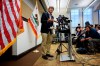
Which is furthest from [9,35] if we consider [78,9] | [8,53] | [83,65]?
[78,9]

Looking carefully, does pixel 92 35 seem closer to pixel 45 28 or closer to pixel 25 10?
pixel 45 28

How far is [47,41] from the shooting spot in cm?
395

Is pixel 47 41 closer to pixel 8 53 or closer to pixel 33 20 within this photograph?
pixel 33 20

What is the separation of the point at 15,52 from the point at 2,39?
2299mm

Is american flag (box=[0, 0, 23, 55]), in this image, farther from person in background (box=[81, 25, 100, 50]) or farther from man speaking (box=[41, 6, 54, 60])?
person in background (box=[81, 25, 100, 50])

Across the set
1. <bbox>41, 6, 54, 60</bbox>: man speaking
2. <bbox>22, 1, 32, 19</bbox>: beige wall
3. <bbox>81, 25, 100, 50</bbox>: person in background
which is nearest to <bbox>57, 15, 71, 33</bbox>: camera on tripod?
<bbox>41, 6, 54, 60</bbox>: man speaking

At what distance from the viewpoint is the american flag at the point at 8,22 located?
5.50ft

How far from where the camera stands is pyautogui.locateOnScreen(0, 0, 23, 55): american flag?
168 cm

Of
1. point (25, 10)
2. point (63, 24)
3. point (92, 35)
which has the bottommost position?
point (92, 35)

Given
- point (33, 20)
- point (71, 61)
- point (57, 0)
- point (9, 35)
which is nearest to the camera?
point (9, 35)

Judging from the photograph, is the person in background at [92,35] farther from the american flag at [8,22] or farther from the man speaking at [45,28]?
the american flag at [8,22]

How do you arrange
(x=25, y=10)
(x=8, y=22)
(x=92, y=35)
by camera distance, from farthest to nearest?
(x=25, y=10) < (x=92, y=35) < (x=8, y=22)

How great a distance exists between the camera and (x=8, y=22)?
5.78 feet

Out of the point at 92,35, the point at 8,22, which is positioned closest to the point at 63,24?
the point at 92,35
